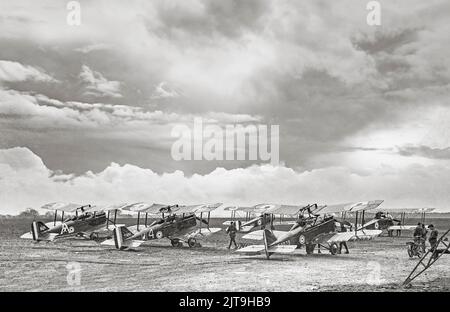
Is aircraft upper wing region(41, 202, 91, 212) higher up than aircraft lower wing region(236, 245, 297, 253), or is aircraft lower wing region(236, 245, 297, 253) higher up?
aircraft upper wing region(41, 202, 91, 212)

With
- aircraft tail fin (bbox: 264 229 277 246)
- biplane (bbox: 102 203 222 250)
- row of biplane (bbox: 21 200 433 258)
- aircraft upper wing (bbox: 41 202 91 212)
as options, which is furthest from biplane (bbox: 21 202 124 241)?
aircraft tail fin (bbox: 264 229 277 246)

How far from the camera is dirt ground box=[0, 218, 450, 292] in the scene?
13.4 metres

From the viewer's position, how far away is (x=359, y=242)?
29625 mm

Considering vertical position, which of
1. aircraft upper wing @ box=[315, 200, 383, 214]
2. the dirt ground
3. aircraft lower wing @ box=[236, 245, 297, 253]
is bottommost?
the dirt ground

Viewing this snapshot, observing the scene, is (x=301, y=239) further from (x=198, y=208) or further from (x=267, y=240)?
(x=198, y=208)
